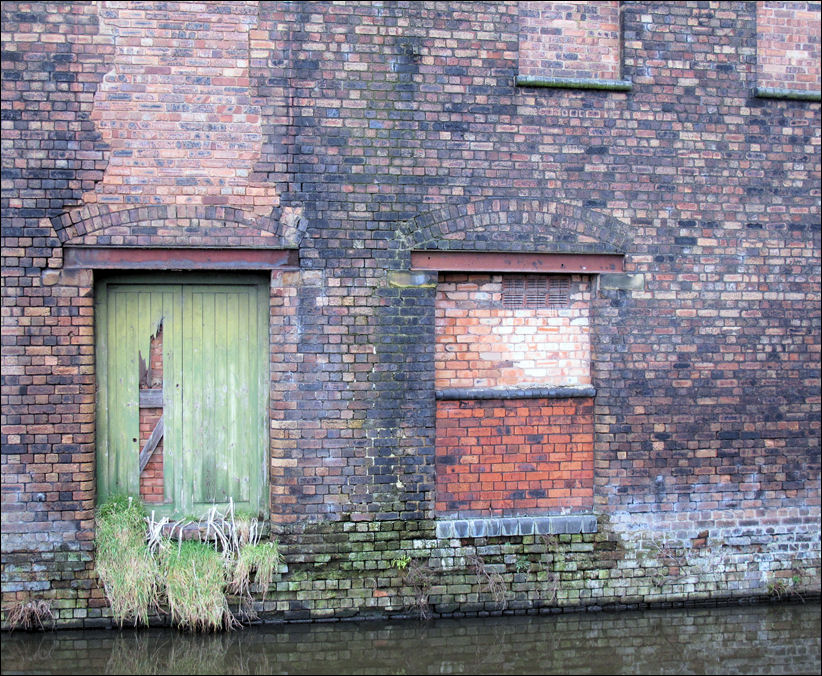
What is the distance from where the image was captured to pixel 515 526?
6086mm

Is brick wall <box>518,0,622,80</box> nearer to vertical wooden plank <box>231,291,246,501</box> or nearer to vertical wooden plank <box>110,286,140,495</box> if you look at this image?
vertical wooden plank <box>231,291,246,501</box>

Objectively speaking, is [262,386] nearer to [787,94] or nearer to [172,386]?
[172,386]

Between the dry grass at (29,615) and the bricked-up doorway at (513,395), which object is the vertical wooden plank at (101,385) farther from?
the bricked-up doorway at (513,395)

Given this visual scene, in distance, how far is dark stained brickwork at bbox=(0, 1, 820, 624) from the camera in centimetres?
566

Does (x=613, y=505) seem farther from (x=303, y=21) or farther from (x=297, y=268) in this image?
(x=303, y=21)

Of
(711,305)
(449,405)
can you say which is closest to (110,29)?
(449,405)

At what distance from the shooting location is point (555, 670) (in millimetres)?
5105

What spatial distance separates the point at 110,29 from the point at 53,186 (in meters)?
1.27

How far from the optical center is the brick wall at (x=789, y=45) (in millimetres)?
6531

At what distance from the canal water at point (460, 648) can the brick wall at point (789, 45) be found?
4574mm

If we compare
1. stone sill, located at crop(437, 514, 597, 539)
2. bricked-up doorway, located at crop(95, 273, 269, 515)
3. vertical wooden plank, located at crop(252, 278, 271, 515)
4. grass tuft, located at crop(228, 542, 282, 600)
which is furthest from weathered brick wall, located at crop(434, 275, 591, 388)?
grass tuft, located at crop(228, 542, 282, 600)

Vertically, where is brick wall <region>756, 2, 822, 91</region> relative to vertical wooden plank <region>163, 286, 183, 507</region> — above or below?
above

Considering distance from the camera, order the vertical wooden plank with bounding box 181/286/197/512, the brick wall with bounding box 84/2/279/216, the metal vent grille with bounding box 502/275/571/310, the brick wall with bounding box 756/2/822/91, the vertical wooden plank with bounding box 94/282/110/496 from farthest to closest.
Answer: the brick wall with bounding box 756/2/822/91 < the metal vent grille with bounding box 502/275/571/310 < the vertical wooden plank with bounding box 181/286/197/512 < the vertical wooden plank with bounding box 94/282/110/496 < the brick wall with bounding box 84/2/279/216

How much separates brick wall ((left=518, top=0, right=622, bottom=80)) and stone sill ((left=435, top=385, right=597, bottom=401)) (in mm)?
2616
